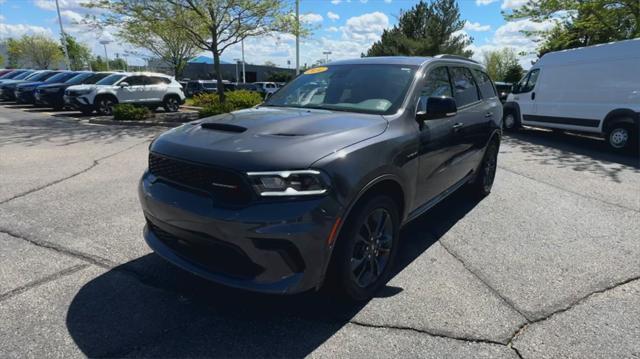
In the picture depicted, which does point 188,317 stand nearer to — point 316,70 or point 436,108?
point 436,108

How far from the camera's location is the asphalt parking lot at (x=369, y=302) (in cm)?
233

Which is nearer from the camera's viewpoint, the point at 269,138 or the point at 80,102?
the point at 269,138

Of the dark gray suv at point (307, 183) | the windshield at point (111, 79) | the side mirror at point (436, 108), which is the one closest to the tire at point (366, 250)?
the dark gray suv at point (307, 183)

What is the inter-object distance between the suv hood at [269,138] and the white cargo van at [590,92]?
361 inches

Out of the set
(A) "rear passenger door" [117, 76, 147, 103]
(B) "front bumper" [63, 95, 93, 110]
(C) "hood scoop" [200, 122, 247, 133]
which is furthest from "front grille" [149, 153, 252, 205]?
(A) "rear passenger door" [117, 76, 147, 103]

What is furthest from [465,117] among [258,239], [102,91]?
[102,91]

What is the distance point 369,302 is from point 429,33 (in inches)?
1138

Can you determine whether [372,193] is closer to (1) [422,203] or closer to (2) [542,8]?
(1) [422,203]

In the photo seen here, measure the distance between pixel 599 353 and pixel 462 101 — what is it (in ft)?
8.93

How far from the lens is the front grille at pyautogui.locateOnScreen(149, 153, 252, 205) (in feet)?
7.13

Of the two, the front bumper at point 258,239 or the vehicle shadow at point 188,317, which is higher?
the front bumper at point 258,239

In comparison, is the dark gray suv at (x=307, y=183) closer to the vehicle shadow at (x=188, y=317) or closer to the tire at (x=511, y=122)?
the vehicle shadow at (x=188, y=317)

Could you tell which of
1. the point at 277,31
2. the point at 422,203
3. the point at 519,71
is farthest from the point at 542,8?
the point at 519,71

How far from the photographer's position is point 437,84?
3.73m
